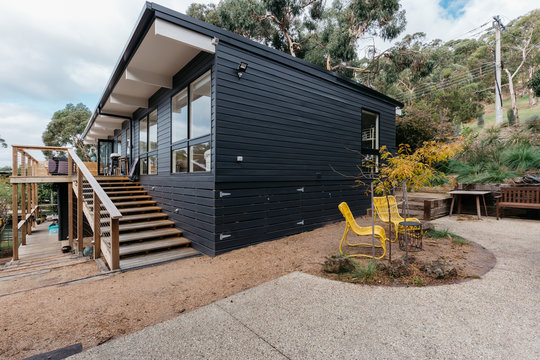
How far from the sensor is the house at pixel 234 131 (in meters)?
4.34

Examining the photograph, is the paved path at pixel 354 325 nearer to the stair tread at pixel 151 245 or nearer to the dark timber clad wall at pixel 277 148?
the dark timber clad wall at pixel 277 148

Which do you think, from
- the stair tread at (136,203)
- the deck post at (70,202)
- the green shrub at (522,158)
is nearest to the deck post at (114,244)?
the stair tread at (136,203)

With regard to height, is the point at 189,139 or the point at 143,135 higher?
the point at 143,135

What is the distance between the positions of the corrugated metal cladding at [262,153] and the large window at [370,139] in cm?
50

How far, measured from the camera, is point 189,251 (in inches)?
182

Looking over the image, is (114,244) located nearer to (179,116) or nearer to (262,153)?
(262,153)

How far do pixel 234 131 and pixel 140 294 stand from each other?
294 cm

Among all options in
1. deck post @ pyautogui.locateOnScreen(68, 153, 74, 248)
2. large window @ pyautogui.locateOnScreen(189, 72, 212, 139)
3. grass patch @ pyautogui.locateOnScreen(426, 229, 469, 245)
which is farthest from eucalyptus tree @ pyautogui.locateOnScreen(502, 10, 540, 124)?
deck post @ pyautogui.locateOnScreen(68, 153, 74, 248)

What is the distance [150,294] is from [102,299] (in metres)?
0.50

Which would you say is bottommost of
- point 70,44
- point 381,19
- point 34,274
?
point 34,274

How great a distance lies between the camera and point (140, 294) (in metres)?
2.86

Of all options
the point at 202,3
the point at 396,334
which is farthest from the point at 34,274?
the point at 202,3

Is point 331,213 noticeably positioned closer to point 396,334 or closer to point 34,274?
point 396,334

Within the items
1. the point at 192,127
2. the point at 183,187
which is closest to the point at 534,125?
the point at 192,127
